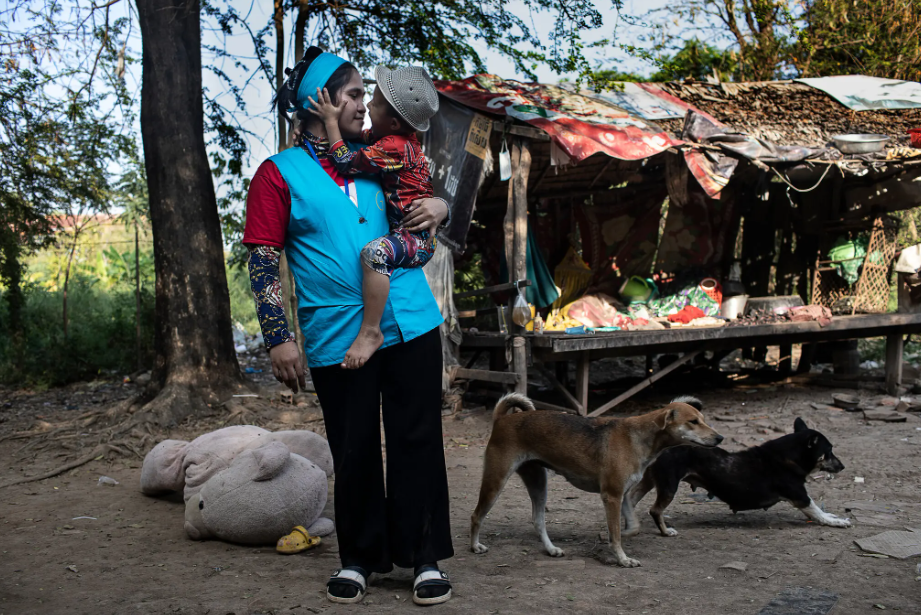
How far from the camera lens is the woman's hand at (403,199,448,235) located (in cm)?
256

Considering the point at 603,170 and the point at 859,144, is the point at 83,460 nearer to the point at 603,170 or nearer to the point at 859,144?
the point at 603,170

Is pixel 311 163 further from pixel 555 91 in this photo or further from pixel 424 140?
pixel 555 91

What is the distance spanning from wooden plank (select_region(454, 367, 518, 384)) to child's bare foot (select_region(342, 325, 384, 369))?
4.73 m

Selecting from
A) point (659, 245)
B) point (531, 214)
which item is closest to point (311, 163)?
point (531, 214)

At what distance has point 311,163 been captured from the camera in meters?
2.58

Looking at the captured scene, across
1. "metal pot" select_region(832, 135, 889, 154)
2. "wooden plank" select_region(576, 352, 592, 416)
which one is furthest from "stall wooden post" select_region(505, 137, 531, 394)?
"metal pot" select_region(832, 135, 889, 154)

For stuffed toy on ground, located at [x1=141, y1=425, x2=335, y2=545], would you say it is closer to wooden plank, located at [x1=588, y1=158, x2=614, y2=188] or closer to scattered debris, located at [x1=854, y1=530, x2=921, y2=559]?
scattered debris, located at [x1=854, y1=530, x2=921, y2=559]

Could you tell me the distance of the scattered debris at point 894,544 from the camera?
3287 millimetres

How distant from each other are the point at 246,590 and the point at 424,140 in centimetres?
522

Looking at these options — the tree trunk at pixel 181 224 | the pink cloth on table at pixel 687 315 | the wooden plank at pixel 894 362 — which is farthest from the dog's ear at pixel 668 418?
the wooden plank at pixel 894 362

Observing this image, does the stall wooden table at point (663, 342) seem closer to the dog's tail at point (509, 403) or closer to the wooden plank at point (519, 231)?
the wooden plank at point (519, 231)

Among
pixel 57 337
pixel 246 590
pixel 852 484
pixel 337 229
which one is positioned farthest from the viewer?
pixel 57 337

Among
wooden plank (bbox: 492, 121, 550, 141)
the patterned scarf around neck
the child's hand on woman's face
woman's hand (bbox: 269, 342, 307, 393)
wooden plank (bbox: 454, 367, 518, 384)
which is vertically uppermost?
wooden plank (bbox: 492, 121, 550, 141)

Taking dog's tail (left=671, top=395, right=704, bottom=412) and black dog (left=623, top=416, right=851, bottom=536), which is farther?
black dog (left=623, top=416, right=851, bottom=536)
